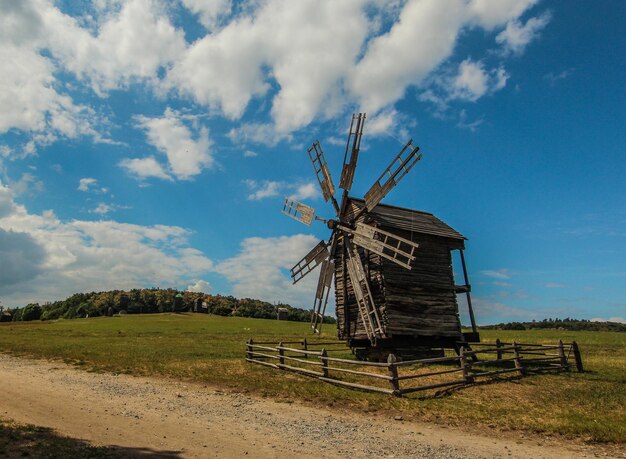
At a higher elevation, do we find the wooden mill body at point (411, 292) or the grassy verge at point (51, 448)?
the wooden mill body at point (411, 292)

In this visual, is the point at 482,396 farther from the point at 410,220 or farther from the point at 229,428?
the point at 410,220

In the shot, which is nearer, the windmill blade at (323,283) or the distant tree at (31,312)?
the windmill blade at (323,283)

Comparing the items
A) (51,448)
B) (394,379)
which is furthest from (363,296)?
(51,448)

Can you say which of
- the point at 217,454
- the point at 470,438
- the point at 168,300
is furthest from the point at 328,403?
the point at 168,300

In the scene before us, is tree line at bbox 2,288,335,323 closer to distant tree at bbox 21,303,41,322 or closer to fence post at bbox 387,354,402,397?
distant tree at bbox 21,303,41,322

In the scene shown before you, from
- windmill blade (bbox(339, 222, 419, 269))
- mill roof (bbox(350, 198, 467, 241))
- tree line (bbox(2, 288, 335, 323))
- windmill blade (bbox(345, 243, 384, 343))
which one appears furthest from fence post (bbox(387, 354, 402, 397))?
tree line (bbox(2, 288, 335, 323))

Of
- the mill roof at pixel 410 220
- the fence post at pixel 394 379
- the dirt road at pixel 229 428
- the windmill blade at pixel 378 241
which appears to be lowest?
the dirt road at pixel 229 428

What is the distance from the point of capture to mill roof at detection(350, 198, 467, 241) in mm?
21938

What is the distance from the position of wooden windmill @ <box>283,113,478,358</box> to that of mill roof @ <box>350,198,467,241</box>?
0.06 metres

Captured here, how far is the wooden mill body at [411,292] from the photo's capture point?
2083 cm

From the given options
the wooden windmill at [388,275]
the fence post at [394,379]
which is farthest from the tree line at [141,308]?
the fence post at [394,379]

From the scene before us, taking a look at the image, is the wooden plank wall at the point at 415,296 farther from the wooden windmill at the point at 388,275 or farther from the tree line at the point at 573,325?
the tree line at the point at 573,325

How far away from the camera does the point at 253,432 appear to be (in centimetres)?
992

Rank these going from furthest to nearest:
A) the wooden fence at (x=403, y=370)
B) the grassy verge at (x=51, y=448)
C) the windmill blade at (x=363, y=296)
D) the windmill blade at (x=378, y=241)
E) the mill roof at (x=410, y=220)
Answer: the mill roof at (x=410, y=220) < the windmill blade at (x=363, y=296) < the windmill blade at (x=378, y=241) < the wooden fence at (x=403, y=370) < the grassy verge at (x=51, y=448)
